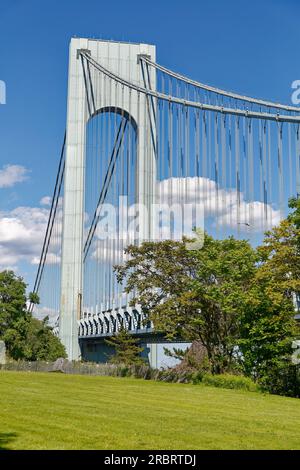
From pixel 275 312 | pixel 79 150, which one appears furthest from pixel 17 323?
pixel 275 312

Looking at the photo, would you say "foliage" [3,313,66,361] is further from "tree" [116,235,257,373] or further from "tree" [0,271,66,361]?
"tree" [116,235,257,373]

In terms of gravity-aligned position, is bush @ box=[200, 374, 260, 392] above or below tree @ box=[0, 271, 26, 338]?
below

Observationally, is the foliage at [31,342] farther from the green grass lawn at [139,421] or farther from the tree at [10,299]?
the green grass lawn at [139,421]

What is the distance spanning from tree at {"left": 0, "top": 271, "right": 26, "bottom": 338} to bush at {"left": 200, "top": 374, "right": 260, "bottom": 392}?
18499 millimetres

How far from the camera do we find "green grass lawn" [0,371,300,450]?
8844 mm

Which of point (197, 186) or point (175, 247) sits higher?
point (197, 186)

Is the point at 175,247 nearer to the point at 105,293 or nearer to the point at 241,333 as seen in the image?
the point at 241,333

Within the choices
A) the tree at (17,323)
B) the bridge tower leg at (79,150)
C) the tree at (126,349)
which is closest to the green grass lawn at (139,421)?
the tree at (126,349)

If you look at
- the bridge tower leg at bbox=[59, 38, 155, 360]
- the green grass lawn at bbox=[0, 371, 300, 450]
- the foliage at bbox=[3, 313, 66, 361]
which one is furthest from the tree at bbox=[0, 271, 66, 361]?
the green grass lawn at bbox=[0, 371, 300, 450]

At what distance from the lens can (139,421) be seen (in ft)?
36.8

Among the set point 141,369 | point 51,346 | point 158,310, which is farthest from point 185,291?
point 51,346

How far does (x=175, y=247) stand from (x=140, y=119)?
2481cm

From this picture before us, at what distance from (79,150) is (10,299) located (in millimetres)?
16772

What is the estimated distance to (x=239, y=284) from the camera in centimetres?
Result: 2725
